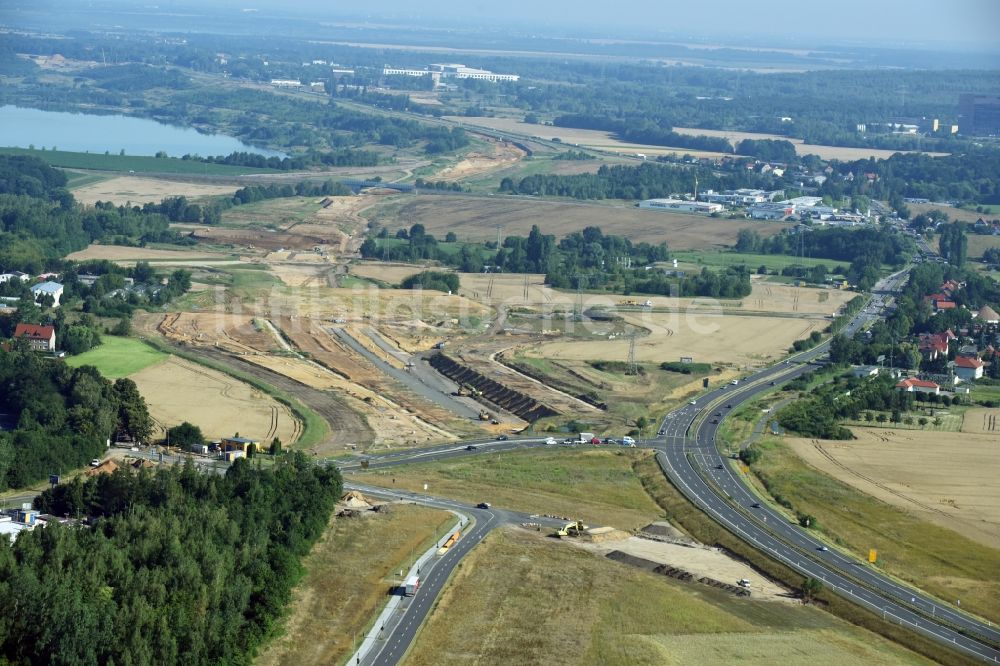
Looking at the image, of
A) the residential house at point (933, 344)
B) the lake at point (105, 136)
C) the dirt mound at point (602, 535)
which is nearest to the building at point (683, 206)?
the residential house at point (933, 344)

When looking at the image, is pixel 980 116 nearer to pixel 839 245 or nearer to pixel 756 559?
pixel 839 245

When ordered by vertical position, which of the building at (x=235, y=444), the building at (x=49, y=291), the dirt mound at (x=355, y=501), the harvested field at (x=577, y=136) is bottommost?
the building at (x=49, y=291)

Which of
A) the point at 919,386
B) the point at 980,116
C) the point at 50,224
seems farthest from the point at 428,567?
the point at 980,116

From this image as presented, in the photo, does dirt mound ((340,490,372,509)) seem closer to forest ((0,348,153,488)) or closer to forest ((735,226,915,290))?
forest ((0,348,153,488))

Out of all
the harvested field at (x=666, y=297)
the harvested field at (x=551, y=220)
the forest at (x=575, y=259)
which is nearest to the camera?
the harvested field at (x=666, y=297)

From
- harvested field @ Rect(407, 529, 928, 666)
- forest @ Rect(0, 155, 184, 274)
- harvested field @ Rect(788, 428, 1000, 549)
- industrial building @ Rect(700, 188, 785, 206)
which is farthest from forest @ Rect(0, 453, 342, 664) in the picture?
industrial building @ Rect(700, 188, 785, 206)

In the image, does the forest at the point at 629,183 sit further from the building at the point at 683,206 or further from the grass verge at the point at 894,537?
the grass verge at the point at 894,537

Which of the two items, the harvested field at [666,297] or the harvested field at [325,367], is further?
the harvested field at [666,297]
